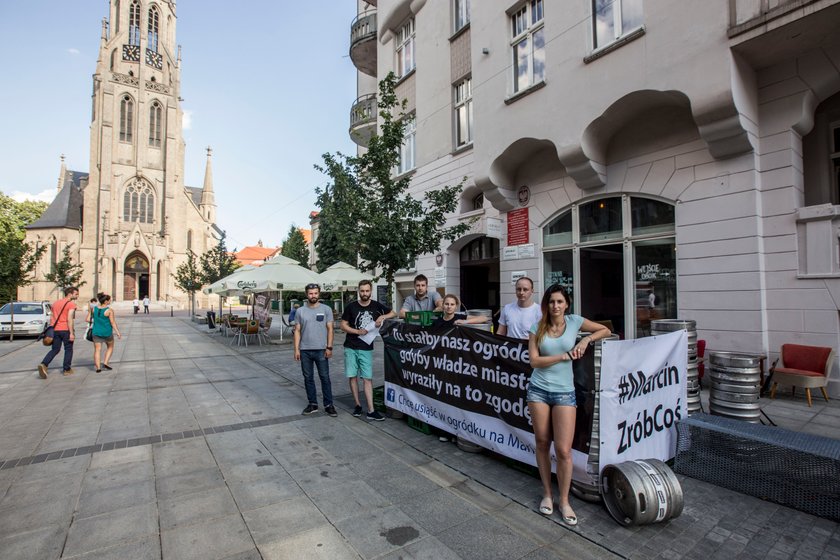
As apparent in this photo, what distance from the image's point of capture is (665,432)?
4.14m

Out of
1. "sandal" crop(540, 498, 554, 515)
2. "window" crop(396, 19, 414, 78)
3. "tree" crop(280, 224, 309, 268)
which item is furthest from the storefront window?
"tree" crop(280, 224, 309, 268)

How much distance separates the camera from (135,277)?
50.9 m

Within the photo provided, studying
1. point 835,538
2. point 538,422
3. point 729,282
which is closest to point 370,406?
point 538,422

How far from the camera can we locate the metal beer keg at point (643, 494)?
3051 mm

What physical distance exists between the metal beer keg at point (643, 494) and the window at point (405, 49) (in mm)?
16101

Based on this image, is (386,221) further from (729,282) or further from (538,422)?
(729,282)

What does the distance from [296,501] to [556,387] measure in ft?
7.88

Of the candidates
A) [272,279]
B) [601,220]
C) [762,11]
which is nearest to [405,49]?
[272,279]

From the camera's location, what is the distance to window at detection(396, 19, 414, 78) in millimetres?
16328

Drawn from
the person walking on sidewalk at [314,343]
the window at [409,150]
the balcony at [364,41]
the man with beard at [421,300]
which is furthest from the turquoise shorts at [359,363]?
the balcony at [364,41]

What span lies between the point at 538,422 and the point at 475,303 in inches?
424

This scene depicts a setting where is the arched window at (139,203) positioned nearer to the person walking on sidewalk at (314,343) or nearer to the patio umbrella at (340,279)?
the patio umbrella at (340,279)

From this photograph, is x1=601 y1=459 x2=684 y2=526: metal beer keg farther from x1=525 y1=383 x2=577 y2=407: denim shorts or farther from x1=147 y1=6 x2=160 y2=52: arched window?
x1=147 y1=6 x2=160 y2=52: arched window

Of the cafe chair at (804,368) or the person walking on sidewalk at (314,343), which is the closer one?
the cafe chair at (804,368)
